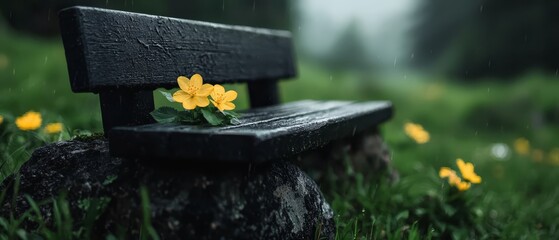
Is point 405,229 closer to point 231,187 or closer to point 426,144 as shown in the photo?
point 231,187

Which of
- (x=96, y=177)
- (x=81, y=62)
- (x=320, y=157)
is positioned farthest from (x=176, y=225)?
(x=320, y=157)

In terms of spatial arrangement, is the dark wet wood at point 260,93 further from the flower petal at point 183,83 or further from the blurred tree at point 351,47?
the blurred tree at point 351,47

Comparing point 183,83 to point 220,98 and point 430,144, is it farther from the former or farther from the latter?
point 430,144

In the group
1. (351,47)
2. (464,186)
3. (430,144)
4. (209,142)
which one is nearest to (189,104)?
(209,142)

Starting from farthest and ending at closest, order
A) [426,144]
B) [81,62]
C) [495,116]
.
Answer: [495,116] → [426,144] → [81,62]

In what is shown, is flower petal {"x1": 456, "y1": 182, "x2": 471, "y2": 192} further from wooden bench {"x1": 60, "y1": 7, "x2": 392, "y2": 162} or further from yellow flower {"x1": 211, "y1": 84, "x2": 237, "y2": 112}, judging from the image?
yellow flower {"x1": 211, "y1": 84, "x2": 237, "y2": 112}

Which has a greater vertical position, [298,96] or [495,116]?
[298,96]

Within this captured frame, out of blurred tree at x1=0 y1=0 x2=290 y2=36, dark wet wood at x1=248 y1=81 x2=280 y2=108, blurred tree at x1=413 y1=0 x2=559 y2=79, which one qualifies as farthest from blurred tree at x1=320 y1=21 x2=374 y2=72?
dark wet wood at x1=248 y1=81 x2=280 y2=108
